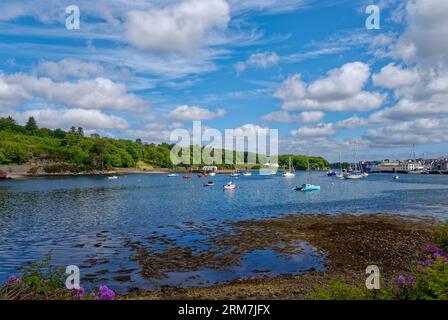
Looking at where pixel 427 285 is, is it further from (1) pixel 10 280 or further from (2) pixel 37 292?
(1) pixel 10 280

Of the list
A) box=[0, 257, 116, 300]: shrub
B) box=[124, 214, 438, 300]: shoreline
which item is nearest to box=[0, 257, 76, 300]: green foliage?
box=[0, 257, 116, 300]: shrub

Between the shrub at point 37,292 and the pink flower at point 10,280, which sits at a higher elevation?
the pink flower at point 10,280

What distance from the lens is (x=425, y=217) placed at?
2077 inches

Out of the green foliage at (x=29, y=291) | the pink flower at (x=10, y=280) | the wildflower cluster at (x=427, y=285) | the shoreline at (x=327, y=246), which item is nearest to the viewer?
the wildflower cluster at (x=427, y=285)

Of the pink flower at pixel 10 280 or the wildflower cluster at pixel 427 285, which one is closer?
the wildflower cluster at pixel 427 285

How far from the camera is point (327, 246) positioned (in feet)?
113

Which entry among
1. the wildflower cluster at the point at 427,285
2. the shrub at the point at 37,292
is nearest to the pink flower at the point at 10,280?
the shrub at the point at 37,292

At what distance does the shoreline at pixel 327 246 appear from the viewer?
2072 centimetres

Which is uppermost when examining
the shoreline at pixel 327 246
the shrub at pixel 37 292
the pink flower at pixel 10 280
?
the pink flower at pixel 10 280

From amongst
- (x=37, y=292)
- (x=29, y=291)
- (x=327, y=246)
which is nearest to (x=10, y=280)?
(x=29, y=291)

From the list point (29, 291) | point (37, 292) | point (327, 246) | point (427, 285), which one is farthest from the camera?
point (327, 246)

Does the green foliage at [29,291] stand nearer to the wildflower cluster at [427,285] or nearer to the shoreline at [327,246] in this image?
the shoreline at [327,246]
